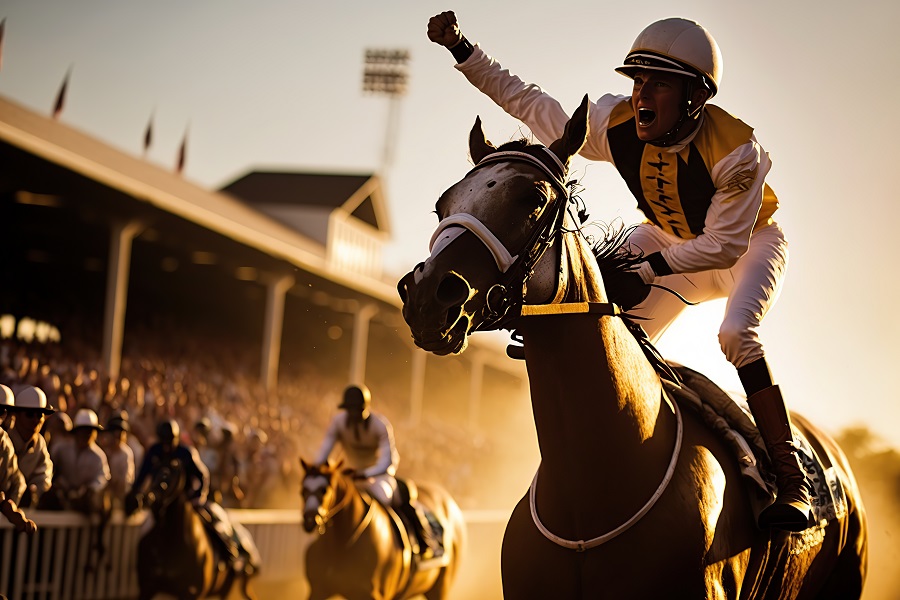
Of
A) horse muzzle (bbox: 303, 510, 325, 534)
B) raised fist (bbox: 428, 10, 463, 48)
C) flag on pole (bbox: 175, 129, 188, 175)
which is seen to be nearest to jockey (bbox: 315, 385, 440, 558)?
horse muzzle (bbox: 303, 510, 325, 534)

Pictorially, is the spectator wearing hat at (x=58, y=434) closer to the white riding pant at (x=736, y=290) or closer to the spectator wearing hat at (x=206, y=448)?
the spectator wearing hat at (x=206, y=448)

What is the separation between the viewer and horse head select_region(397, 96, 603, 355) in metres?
3.19

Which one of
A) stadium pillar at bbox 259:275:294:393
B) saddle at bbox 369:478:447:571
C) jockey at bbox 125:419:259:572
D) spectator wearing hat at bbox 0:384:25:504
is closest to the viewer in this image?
spectator wearing hat at bbox 0:384:25:504

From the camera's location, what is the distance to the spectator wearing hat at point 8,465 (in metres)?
5.59

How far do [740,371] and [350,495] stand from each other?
5.22 m

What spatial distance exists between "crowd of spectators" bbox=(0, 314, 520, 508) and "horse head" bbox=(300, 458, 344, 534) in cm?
166

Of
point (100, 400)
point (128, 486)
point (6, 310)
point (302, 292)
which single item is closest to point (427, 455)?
point (302, 292)

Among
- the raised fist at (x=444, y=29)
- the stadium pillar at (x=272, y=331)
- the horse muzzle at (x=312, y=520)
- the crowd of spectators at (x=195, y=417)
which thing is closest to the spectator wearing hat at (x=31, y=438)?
the crowd of spectators at (x=195, y=417)

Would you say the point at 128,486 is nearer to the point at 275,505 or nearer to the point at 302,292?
the point at 275,505

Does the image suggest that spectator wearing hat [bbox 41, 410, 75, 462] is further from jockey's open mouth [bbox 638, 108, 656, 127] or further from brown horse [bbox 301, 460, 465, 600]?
jockey's open mouth [bbox 638, 108, 656, 127]

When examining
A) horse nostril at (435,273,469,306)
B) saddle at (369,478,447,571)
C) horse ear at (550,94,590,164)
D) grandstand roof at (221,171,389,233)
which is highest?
grandstand roof at (221,171,389,233)

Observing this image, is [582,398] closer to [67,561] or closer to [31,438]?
[31,438]

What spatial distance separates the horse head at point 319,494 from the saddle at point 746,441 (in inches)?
183

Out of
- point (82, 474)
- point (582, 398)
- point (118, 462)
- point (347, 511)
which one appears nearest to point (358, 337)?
point (118, 462)
